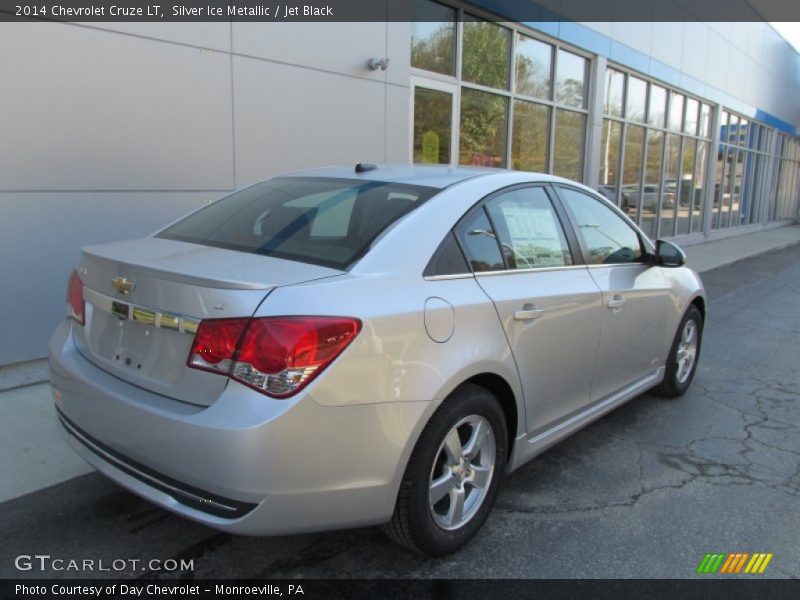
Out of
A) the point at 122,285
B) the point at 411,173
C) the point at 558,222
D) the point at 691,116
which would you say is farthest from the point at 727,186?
the point at 122,285

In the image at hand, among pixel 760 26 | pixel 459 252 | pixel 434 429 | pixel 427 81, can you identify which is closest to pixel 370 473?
pixel 434 429

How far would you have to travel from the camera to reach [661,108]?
15.7 metres

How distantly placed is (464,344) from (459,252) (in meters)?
0.42

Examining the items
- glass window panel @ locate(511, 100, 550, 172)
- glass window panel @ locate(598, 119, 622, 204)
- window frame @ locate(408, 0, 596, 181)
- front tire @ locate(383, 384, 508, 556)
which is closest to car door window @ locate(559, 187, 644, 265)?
front tire @ locate(383, 384, 508, 556)

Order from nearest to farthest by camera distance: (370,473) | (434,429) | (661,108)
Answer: (370,473) < (434,429) < (661,108)

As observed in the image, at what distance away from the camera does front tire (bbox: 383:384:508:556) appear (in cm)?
250

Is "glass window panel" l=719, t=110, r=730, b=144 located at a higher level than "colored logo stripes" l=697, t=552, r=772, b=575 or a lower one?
higher

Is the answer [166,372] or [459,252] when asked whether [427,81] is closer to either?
[459,252]

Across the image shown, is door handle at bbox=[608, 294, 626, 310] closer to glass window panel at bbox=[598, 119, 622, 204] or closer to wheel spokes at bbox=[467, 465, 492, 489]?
wheel spokes at bbox=[467, 465, 492, 489]

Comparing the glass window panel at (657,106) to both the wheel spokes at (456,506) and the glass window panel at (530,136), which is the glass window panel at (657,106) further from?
the wheel spokes at (456,506)

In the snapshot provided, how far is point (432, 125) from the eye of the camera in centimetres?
880

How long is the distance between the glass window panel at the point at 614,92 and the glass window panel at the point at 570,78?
91 centimetres

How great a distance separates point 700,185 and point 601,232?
17224 millimetres

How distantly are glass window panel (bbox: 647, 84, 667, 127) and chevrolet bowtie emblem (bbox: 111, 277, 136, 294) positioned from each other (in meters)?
14.8
